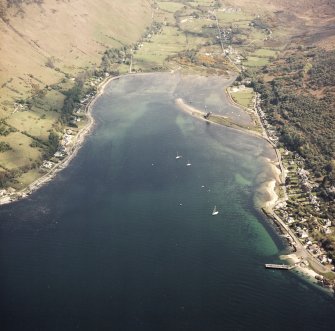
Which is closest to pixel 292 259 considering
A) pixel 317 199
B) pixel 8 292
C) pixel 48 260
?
pixel 317 199

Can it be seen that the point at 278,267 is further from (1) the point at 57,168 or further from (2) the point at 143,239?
(1) the point at 57,168

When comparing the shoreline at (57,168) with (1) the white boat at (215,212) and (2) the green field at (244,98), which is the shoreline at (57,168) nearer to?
(1) the white boat at (215,212)

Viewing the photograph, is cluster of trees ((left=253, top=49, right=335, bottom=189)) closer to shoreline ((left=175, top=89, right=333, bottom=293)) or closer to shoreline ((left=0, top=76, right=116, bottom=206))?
shoreline ((left=175, top=89, right=333, bottom=293))

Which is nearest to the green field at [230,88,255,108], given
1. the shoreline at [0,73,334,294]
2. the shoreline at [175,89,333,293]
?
the shoreline at [0,73,334,294]

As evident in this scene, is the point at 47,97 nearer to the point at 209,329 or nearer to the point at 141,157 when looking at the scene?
the point at 141,157

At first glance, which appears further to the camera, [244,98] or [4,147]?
[244,98]

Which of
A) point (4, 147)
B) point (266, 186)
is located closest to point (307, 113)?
point (266, 186)

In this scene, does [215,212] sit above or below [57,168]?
above

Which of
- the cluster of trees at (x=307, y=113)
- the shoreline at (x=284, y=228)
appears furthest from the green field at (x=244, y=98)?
the shoreline at (x=284, y=228)
